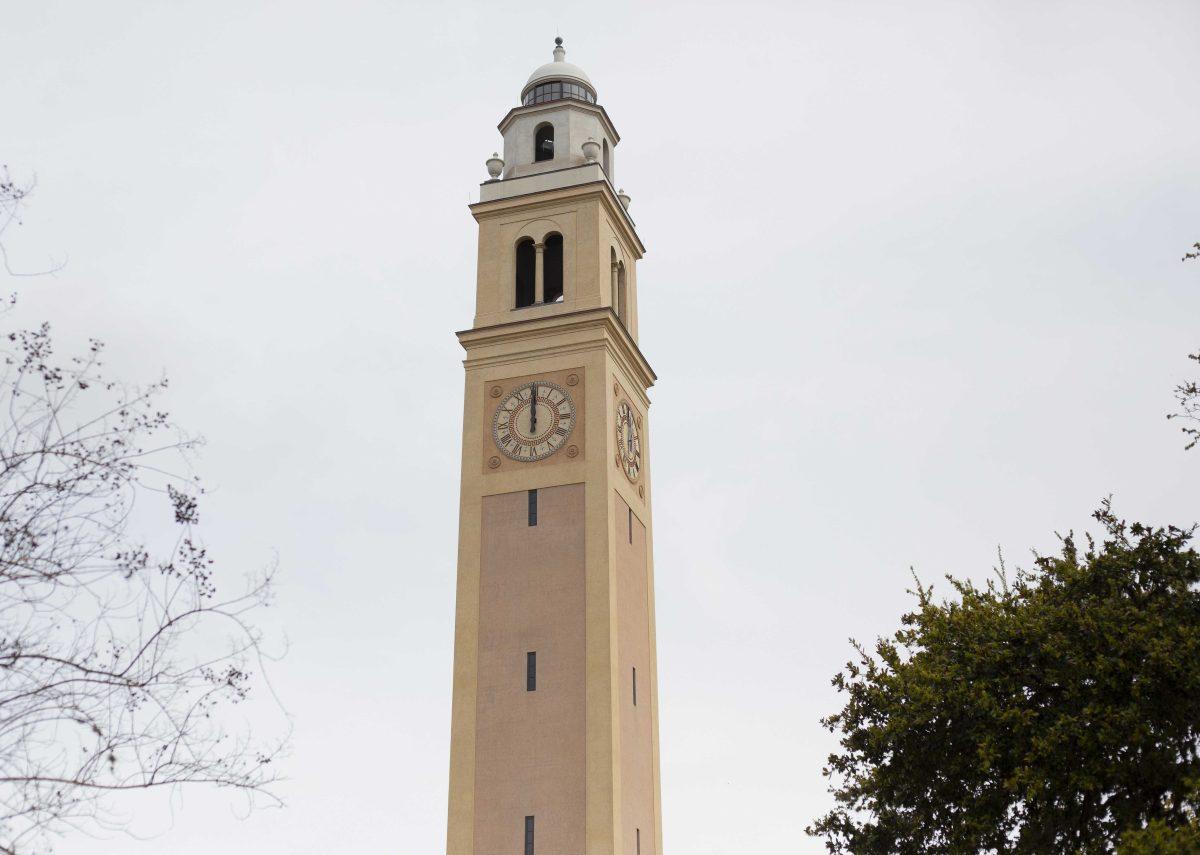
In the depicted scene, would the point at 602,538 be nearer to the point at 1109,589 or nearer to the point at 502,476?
the point at 502,476

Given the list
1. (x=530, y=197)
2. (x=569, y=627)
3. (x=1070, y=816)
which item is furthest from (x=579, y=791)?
(x=530, y=197)

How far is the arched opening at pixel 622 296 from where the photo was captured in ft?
157

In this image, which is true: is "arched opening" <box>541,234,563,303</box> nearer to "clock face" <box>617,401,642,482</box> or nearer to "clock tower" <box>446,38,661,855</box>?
"clock tower" <box>446,38,661,855</box>

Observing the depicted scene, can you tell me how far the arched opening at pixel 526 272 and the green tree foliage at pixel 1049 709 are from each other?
20.0m

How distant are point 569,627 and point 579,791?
425 centimetres

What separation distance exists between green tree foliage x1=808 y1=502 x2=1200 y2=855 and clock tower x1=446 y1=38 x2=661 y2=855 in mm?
10900

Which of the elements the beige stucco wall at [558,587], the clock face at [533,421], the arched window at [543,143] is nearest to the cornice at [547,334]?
the beige stucco wall at [558,587]

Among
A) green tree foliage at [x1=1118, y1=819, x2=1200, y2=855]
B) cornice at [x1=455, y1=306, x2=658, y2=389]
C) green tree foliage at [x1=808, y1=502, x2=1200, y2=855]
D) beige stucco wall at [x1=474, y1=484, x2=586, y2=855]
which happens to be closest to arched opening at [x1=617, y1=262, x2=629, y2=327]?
cornice at [x1=455, y1=306, x2=658, y2=389]

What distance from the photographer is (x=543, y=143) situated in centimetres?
4969

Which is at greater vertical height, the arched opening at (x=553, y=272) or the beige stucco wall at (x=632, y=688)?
the arched opening at (x=553, y=272)

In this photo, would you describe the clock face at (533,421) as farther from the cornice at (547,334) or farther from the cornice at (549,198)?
the cornice at (549,198)

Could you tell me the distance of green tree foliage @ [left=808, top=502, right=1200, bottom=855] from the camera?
1010 inches

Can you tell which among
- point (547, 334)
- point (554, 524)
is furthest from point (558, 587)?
point (547, 334)

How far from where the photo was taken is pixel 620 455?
4341 cm
